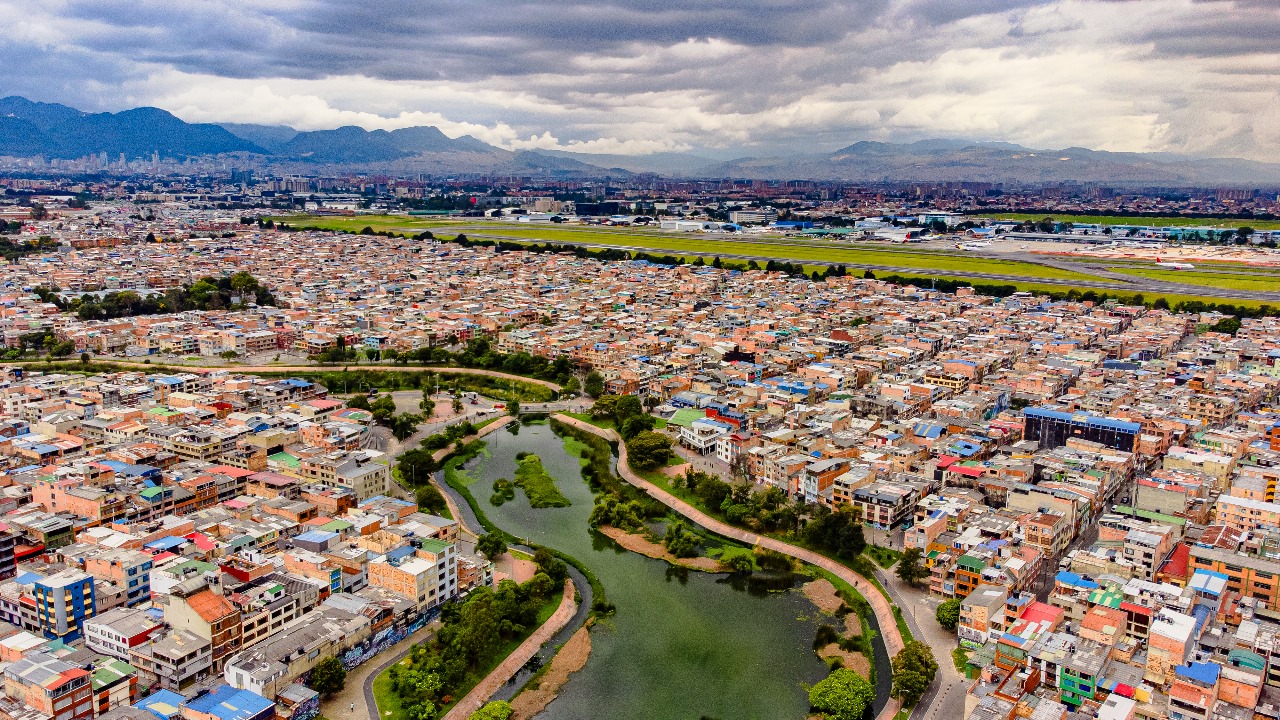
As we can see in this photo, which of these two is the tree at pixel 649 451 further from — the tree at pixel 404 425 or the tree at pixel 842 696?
the tree at pixel 842 696

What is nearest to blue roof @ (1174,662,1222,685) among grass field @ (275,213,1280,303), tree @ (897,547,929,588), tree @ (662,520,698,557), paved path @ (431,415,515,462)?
tree @ (897,547,929,588)

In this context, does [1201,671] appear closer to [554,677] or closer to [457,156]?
[554,677]

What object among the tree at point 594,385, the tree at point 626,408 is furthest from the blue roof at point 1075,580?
the tree at point 594,385

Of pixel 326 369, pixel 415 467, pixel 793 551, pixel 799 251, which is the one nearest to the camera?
pixel 793 551

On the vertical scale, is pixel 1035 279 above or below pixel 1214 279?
below

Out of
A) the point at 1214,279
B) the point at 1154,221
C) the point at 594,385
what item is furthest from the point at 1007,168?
the point at 594,385

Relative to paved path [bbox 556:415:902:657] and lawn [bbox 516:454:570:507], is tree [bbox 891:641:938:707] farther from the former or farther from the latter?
lawn [bbox 516:454:570:507]

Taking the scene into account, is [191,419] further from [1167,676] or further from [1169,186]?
[1169,186]
